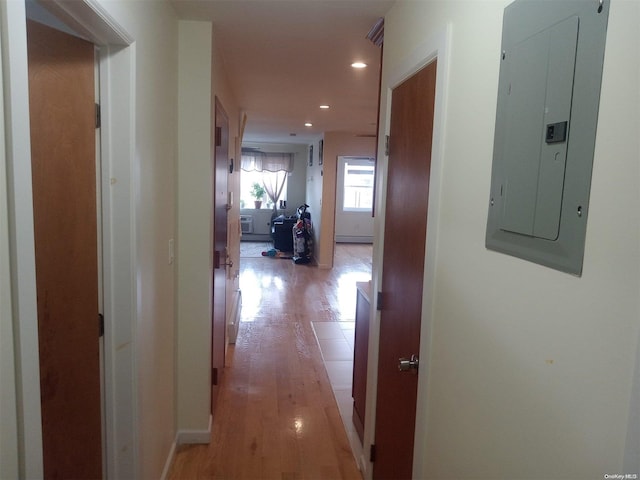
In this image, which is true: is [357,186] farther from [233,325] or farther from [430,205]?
[430,205]

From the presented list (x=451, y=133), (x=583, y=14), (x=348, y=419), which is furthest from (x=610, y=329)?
(x=348, y=419)

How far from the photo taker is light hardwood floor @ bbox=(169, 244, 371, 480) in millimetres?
2434

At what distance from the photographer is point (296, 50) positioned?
110 inches

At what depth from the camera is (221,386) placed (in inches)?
131

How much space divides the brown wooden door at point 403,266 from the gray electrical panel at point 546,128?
0.49 meters

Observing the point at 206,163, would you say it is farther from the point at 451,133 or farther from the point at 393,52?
the point at 451,133

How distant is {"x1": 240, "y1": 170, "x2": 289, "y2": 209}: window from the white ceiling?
563 cm

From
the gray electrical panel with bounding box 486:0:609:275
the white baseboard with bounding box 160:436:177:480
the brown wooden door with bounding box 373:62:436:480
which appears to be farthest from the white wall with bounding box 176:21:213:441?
the gray electrical panel with bounding box 486:0:609:275

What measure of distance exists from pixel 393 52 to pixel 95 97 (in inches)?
49.6

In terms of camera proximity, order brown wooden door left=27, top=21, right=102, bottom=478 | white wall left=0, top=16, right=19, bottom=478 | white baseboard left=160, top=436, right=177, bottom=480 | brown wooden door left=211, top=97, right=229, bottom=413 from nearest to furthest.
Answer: white wall left=0, top=16, right=19, bottom=478, brown wooden door left=27, top=21, right=102, bottom=478, white baseboard left=160, top=436, right=177, bottom=480, brown wooden door left=211, top=97, right=229, bottom=413

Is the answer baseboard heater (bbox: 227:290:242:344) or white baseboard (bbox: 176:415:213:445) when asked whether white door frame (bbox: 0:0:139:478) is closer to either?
white baseboard (bbox: 176:415:213:445)

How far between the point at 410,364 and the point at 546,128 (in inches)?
39.2

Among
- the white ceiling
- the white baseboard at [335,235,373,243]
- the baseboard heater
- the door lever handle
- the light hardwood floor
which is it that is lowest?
the light hardwood floor

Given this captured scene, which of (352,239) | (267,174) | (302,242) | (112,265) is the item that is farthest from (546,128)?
(352,239)
